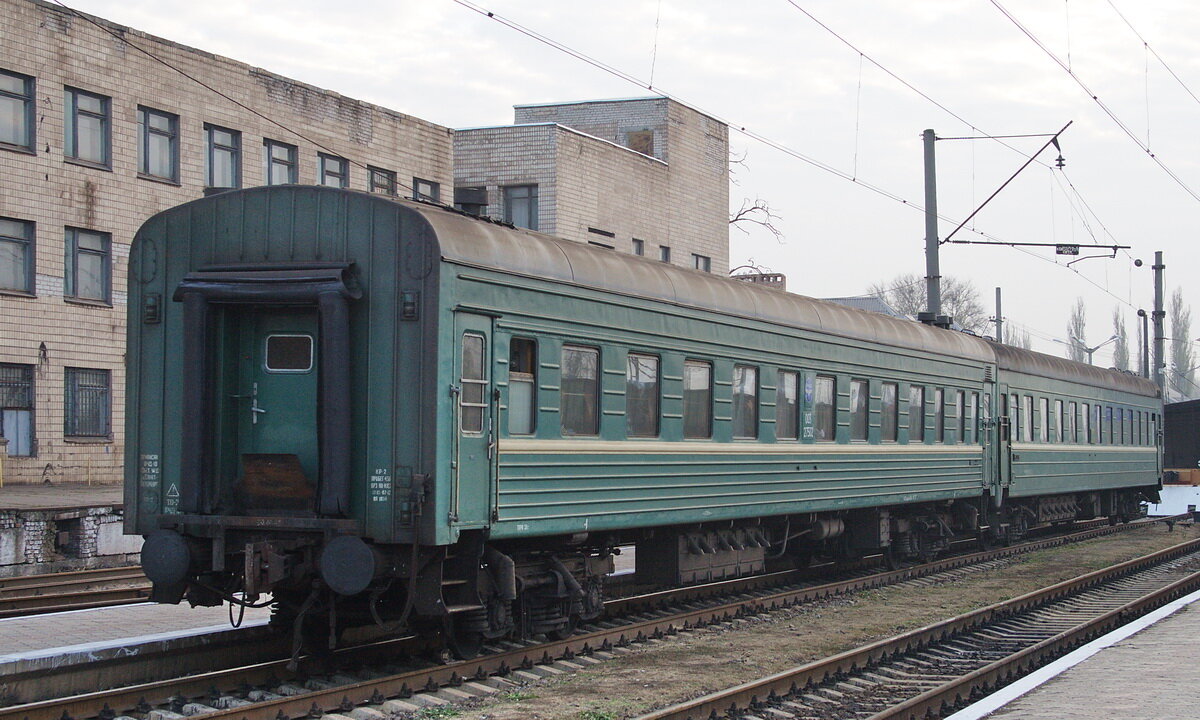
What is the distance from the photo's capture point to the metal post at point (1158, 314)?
146ft

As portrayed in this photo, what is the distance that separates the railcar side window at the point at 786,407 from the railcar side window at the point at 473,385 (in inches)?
220

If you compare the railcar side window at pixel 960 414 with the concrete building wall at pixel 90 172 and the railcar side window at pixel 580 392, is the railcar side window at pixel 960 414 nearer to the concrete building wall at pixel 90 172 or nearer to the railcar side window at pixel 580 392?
the railcar side window at pixel 580 392

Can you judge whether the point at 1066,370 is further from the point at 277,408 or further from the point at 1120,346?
the point at 1120,346

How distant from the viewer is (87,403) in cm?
2739

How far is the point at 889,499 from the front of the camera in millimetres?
17859

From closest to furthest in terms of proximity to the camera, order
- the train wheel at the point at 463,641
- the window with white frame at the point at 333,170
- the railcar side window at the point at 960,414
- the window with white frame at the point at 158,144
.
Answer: the train wheel at the point at 463,641
the railcar side window at the point at 960,414
the window with white frame at the point at 158,144
the window with white frame at the point at 333,170

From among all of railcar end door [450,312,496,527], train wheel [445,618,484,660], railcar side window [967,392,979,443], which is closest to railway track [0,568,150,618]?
train wheel [445,618,484,660]

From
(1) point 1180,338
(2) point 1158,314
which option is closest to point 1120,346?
(1) point 1180,338

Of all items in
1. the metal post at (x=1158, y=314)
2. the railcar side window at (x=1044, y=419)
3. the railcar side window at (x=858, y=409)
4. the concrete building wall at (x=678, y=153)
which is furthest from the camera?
the metal post at (x=1158, y=314)

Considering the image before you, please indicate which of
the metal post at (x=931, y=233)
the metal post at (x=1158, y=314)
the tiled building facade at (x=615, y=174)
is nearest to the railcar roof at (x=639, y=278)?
the metal post at (x=931, y=233)

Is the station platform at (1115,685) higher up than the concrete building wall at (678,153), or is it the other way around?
the concrete building wall at (678,153)

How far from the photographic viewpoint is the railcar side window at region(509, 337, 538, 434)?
34.9 feet

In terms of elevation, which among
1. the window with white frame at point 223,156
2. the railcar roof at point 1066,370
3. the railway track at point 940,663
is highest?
the window with white frame at point 223,156

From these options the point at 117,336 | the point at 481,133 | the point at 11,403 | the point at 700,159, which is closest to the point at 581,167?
the point at 481,133
